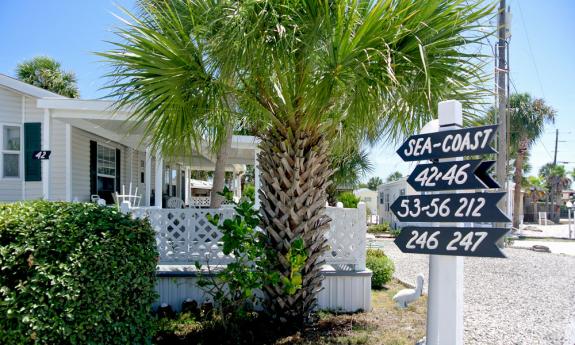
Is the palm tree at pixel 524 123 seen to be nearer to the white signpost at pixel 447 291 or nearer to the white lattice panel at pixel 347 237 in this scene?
the white lattice panel at pixel 347 237

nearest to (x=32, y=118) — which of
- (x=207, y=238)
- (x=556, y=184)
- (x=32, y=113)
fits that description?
(x=32, y=113)

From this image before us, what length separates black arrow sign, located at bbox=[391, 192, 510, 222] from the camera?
2632mm

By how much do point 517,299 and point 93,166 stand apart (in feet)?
37.2

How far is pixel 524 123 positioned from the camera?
103 ft

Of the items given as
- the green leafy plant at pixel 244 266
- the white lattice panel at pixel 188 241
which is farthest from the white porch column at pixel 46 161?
the green leafy plant at pixel 244 266

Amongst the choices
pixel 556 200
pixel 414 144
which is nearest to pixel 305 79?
pixel 414 144

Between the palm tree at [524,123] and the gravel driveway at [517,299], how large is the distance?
18918 millimetres

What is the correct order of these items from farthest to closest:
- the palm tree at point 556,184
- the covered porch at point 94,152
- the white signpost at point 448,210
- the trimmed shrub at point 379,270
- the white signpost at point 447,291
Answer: the palm tree at point 556,184
the covered porch at point 94,152
the trimmed shrub at point 379,270
the white signpost at point 447,291
the white signpost at point 448,210

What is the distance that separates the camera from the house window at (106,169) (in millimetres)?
13349

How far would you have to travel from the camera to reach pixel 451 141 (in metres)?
2.94

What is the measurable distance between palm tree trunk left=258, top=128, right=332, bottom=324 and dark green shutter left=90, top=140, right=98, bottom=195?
8.69 metres

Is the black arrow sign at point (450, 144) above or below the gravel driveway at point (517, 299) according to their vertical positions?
above

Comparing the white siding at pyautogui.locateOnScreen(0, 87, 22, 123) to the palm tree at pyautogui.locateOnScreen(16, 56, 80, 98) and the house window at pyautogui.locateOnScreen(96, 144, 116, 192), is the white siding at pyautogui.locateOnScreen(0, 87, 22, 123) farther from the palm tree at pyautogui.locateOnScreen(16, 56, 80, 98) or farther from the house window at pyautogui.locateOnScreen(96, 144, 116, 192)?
the palm tree at pyautogui.locateOnScreen(16, 56, 80, 98)

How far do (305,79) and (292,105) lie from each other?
1.47ft
